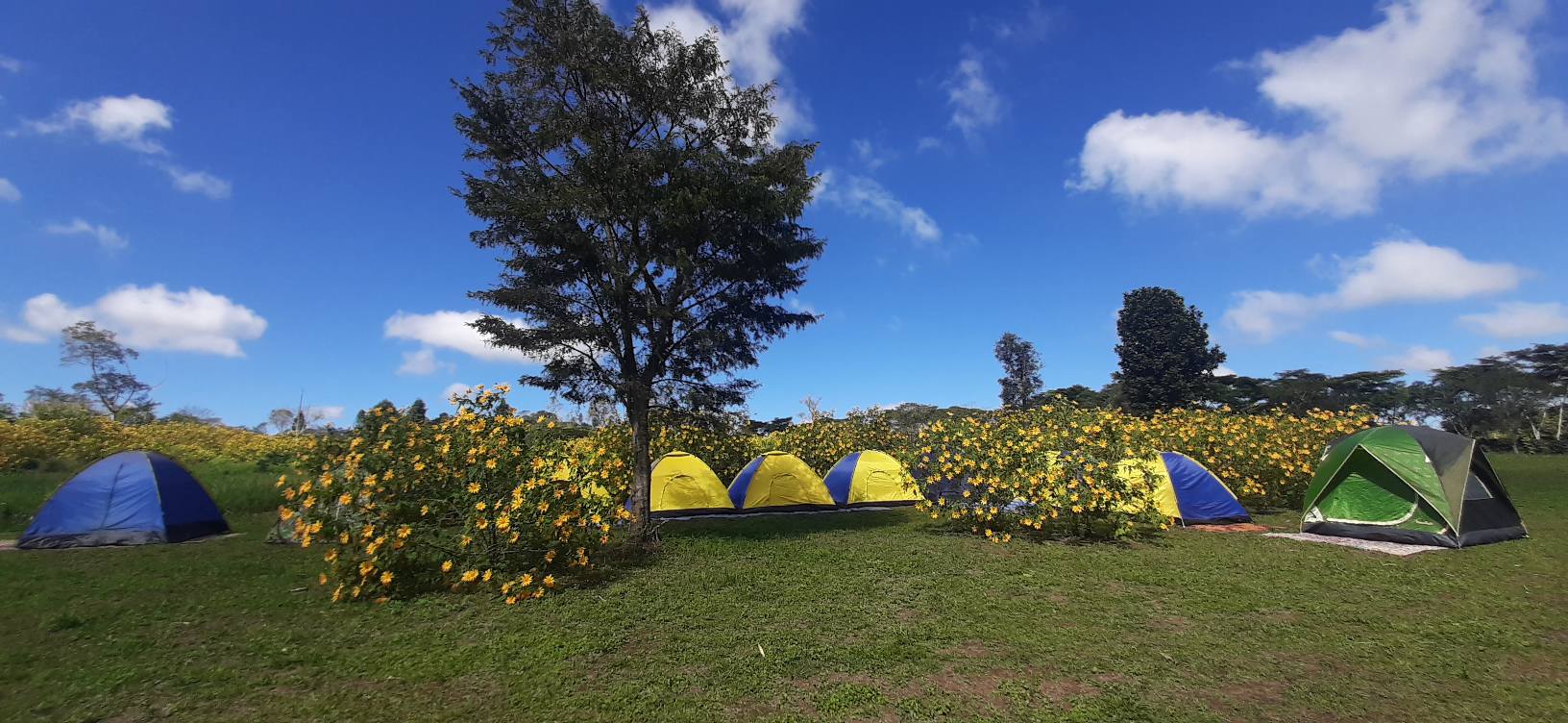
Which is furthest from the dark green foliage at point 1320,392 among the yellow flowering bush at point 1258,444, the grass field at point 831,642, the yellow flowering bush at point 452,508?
the yellow flowering bush at point 452,508

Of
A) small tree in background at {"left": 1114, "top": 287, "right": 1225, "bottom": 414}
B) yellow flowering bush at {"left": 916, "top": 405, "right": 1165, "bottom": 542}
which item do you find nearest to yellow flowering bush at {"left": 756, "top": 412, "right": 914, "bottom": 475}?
yellow flowering bush at {"left": 916, "top": 405, "right": 1165, "bottom": 542}

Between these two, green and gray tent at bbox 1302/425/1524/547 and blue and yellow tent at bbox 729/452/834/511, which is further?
blue and yellow tent at bbox 729/452/834/511

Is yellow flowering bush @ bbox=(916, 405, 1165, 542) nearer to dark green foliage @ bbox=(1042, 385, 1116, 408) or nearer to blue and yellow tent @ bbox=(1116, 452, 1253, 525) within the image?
blue and yellow tent @ bbox=(1116, 452, 1253, 525)

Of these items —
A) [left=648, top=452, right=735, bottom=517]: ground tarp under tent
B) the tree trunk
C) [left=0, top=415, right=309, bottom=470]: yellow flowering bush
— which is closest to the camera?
the tree trunk

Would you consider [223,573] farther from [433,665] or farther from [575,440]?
[433,665]

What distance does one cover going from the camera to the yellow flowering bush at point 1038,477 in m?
9.98

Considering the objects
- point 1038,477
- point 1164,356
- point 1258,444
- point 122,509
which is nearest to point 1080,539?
point 1038,477

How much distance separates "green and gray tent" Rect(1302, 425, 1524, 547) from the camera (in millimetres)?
9195

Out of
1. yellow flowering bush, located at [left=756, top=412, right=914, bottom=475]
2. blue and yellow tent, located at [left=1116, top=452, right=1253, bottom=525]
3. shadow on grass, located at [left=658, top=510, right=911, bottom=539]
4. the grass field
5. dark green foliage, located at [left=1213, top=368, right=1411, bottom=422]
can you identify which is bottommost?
the grass field

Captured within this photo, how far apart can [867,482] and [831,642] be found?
10.6 metres

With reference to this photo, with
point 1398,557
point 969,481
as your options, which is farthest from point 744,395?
point 1398,557

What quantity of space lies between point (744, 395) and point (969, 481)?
13.4 feet

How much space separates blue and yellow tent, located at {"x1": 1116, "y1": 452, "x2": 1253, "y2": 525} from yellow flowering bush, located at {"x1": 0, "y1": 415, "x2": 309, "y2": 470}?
1687 centimetres

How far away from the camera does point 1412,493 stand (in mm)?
9547
